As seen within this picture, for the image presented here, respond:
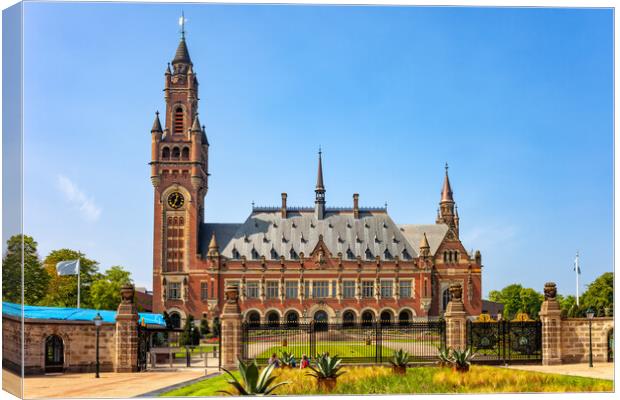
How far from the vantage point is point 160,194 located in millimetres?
85875

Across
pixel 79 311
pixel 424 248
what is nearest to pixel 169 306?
pixel 424 248

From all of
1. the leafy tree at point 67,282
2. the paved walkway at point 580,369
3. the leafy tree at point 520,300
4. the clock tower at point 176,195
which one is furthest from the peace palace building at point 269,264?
the paved walkway at point 580,369

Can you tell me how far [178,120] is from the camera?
287ft

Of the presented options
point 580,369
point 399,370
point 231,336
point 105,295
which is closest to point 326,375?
point 399,370

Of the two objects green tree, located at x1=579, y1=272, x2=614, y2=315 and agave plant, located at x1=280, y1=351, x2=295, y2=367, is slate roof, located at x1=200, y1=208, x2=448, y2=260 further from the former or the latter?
agave plant, located at x1=280, y1=351, x2=295, y2=367

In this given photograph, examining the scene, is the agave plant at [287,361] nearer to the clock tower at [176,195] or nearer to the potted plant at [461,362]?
the potted plant at [461,362]

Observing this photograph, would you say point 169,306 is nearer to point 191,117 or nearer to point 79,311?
point 191,117

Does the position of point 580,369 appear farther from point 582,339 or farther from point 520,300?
point 520,300

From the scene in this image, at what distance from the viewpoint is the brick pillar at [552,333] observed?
3703 centimetres

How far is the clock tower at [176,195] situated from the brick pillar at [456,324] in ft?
167

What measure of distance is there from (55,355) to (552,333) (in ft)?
76.9

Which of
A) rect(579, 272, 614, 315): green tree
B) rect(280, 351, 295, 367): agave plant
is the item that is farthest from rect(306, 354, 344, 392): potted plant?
rect(579, 272, 614, 315): green tree

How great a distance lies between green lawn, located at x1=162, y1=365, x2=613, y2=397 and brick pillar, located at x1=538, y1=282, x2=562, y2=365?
6.96m

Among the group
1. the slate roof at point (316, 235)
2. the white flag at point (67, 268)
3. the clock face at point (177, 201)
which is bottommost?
the white flag at point (67, 268)
